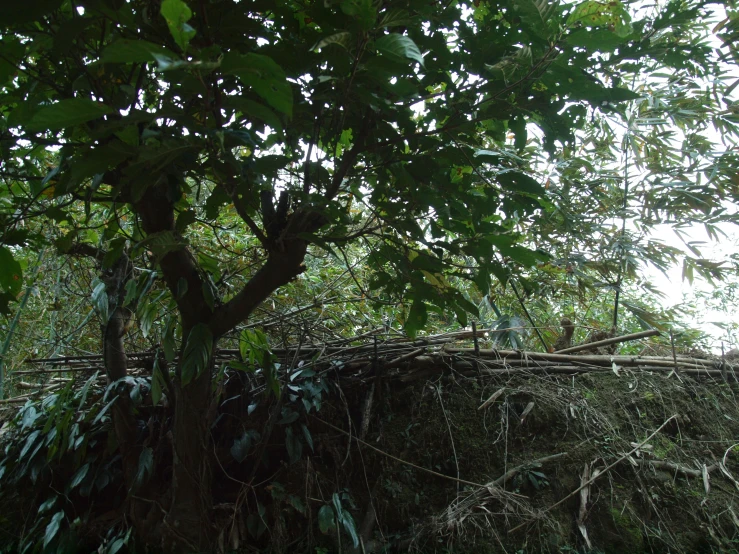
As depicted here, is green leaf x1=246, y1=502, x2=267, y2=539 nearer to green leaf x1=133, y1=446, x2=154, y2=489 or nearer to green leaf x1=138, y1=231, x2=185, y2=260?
green leaf x1=133, y1=446, x2=154, y2=489

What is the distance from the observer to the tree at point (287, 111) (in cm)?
91

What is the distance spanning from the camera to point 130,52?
0.66 m

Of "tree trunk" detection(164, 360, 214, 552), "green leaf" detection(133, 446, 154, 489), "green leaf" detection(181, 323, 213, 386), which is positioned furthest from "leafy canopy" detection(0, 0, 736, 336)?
"green leaf" detection(133, 446, 154, 489)

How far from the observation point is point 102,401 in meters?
2.13

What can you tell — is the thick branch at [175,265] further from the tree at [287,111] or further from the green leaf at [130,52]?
the green leaf at [130,52]

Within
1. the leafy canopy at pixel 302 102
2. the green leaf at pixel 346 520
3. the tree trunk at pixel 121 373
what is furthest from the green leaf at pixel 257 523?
the leafy canopy at pixel 302 102

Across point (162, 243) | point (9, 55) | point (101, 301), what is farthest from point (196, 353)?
point (9, 55)

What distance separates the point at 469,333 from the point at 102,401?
68.3 inches

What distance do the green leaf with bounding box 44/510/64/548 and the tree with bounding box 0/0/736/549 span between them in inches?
19.4

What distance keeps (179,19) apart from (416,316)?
41.9 inches

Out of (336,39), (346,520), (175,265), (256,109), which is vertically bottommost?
(346,520)

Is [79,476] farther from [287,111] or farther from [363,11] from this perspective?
[363,11]

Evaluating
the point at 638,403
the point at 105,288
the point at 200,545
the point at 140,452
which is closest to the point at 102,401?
the point at 140,452

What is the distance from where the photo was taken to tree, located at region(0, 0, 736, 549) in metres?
0.91
